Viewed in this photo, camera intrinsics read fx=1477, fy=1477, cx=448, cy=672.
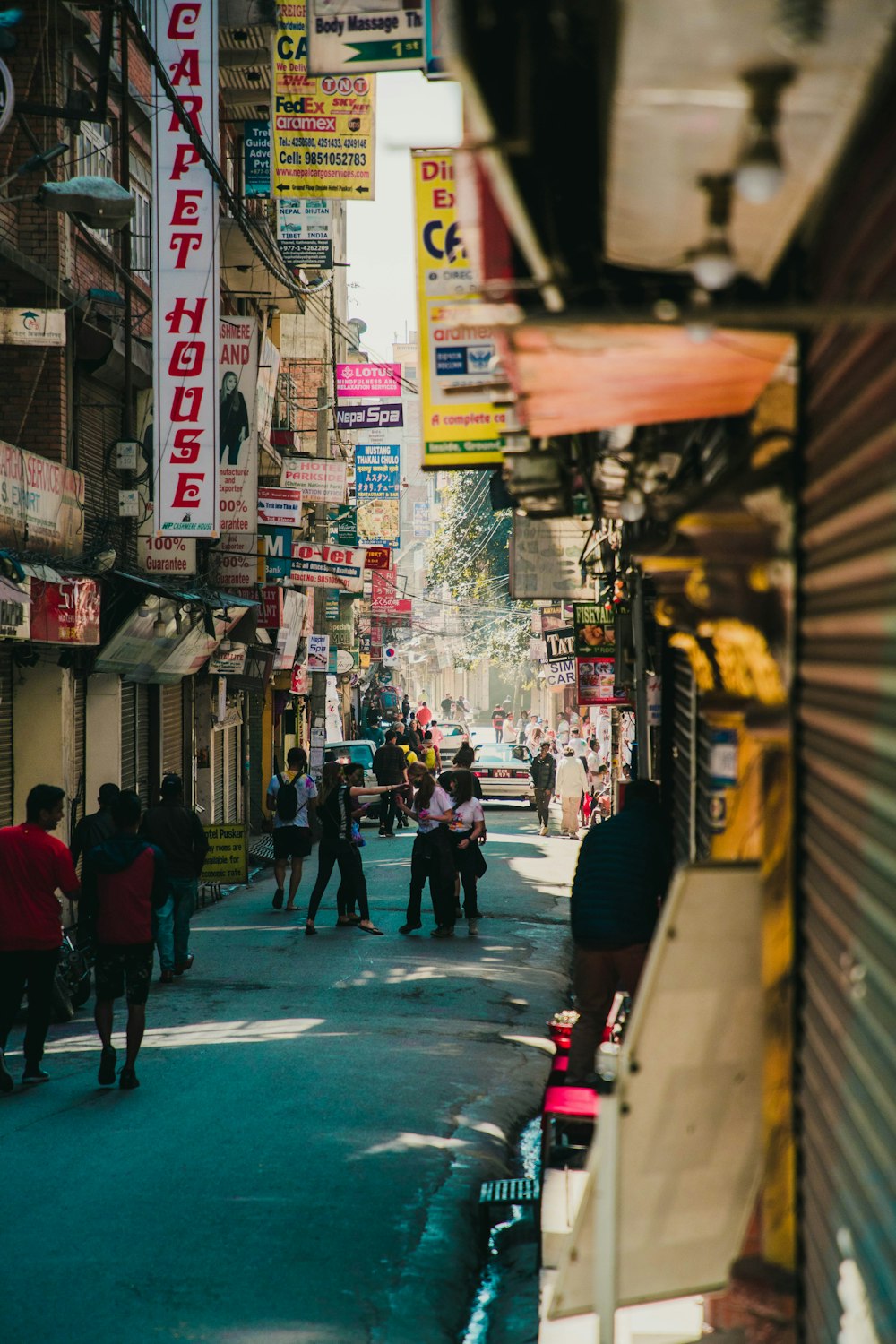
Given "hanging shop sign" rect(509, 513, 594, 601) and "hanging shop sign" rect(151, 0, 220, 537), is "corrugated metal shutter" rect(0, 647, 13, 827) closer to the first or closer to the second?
"hanging shop sign" rect(151, 0, 220, 537)

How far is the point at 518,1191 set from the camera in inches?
279

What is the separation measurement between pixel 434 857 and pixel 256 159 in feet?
48.2

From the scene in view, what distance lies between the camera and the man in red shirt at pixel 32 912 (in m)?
9.05

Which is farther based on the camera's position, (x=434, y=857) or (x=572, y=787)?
(x=572, y=787)

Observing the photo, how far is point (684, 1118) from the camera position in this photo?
3.71m

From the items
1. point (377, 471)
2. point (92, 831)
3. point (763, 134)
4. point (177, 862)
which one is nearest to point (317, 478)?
point (377, 471)

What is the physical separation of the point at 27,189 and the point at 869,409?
14.1 meters

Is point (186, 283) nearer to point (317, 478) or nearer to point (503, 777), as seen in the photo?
point (317, 478)

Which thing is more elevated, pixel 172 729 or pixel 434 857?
pixel 172 729

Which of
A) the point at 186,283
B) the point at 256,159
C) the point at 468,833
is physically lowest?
the point at 468,833

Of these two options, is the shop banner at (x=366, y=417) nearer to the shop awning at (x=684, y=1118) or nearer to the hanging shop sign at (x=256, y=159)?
the hanging shop sign at (x=256, y=159)

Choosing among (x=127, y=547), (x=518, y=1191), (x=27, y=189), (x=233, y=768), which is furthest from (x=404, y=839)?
(x=518, y=1191)

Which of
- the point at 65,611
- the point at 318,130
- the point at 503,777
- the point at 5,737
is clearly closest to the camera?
the point at 65,611

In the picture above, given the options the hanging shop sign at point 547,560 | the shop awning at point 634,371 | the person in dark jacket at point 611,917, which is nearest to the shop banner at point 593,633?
the hanging shop sign at point 547,560
